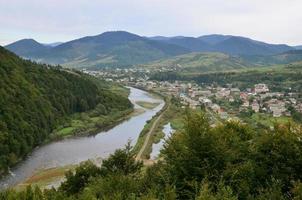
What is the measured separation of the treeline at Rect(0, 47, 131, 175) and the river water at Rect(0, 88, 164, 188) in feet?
5.36

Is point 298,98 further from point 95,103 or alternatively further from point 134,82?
point 134,82

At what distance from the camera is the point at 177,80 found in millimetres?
199125

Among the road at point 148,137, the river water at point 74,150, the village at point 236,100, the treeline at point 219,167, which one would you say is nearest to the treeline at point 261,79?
the village at point 236,100

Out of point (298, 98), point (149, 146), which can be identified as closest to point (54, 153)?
point (149, 146)

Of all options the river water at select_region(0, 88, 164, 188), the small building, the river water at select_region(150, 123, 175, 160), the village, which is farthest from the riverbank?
the small building

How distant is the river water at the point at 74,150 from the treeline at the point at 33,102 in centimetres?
163

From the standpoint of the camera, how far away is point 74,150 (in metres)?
65.9

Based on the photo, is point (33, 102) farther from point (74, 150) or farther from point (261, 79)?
point (261, 79)

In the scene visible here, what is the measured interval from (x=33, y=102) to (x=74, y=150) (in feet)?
44.2

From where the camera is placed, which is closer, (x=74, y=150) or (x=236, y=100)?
(x=74, y=150)

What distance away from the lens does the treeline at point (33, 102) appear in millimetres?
58188

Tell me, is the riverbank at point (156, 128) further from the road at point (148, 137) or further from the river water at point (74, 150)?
the river water at point (74, 150)

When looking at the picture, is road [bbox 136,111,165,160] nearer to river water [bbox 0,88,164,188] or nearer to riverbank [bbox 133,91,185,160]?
riverbank [bbox 133,91,185,160]

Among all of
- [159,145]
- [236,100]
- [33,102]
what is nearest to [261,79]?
[236,100]
